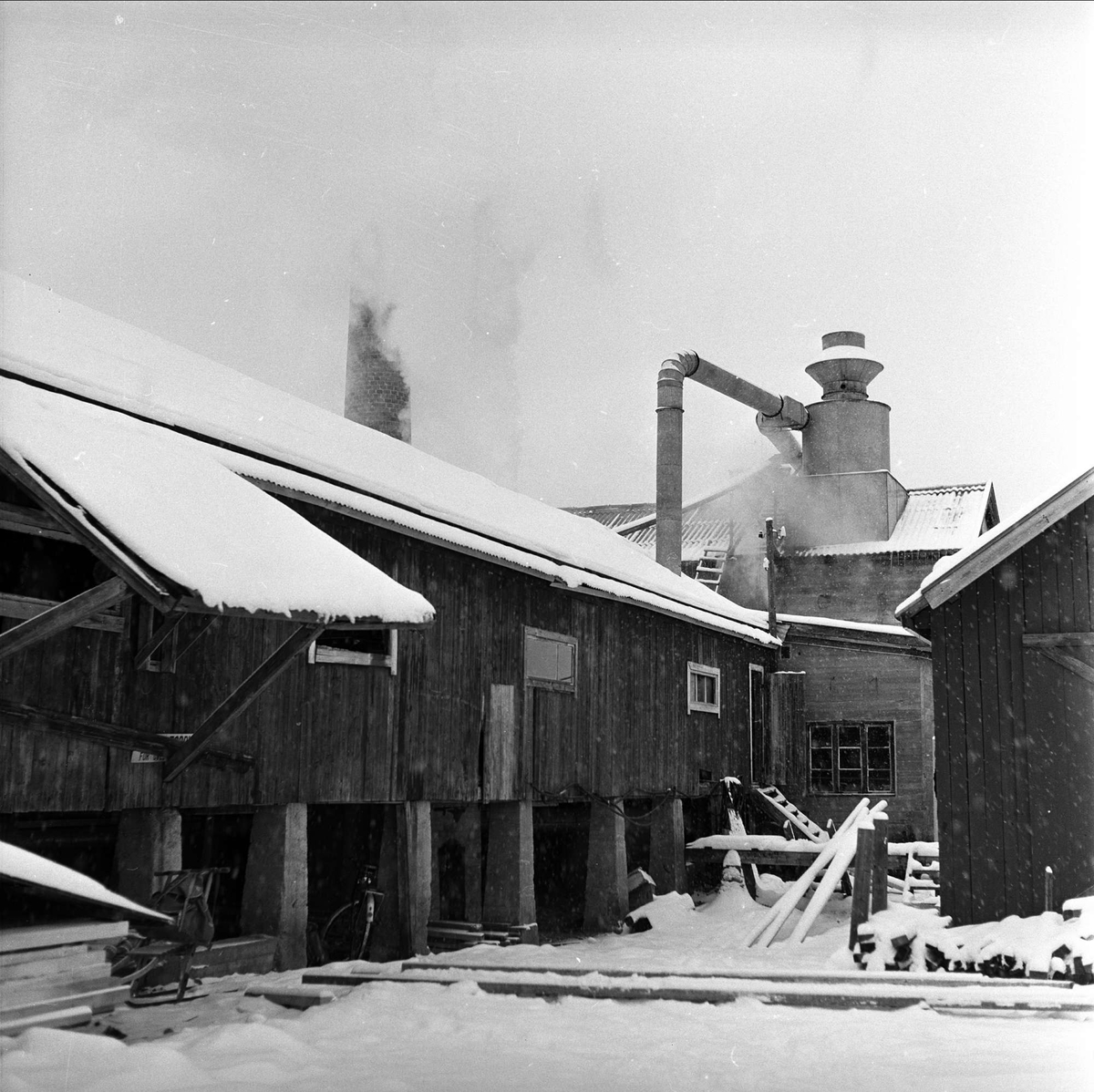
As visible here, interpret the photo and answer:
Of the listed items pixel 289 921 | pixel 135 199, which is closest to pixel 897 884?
pixel 289 921

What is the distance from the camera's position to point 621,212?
3453 centimetres

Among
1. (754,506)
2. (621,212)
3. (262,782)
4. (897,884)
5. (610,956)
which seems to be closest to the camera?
(262,782)

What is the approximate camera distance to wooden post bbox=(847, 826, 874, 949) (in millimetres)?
10094

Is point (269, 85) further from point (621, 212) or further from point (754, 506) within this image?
point (754, 506)

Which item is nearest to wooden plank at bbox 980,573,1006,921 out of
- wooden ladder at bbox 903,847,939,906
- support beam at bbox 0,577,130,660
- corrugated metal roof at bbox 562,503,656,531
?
wooden ladder at bbox 903,847,939,906

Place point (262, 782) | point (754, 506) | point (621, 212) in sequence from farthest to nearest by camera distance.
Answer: point (621, 212), point (754, 506), point (262, 782)

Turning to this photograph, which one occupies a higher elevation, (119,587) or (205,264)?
(205,264)

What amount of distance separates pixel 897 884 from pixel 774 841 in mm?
1903

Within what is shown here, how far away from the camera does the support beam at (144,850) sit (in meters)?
9.02

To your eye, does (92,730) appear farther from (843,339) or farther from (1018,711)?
(843,339)

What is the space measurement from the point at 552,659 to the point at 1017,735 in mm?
6142

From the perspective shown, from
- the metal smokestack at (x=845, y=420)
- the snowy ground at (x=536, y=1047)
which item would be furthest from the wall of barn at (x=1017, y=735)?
the metal smokestack at (x=845, y=420)

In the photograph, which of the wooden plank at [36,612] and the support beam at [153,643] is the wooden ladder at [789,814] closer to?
the support beam at [153,643]

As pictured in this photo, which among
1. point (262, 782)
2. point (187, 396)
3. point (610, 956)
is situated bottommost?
point (610, 956)
